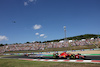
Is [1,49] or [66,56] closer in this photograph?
[66,56]

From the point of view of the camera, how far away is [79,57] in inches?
448

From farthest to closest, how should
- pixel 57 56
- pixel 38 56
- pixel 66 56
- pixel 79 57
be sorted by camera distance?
pixel 38 56 < pixel 57 56 < pixel 66 56 < pixel 79 57

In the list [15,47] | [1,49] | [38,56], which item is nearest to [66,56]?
[38,56]

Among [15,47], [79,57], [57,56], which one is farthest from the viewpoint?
[15,47]

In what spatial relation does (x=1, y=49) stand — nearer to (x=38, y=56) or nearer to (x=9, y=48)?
(x=9, y=48)

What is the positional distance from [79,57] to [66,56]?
1827mm

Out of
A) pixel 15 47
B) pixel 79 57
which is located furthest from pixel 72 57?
pixel 15 47

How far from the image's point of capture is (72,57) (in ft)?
38.4

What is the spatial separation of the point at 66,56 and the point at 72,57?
96cm

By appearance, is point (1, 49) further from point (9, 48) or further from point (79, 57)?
point (79, 57)

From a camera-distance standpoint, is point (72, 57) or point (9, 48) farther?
point (9, 48)

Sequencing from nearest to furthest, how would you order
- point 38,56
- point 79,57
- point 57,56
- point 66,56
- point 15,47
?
1. point 79,57
2. point 66,56
3. point 57,56
4. point 38,56
5. point 15,47

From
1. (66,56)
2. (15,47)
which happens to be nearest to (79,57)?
(66,56)

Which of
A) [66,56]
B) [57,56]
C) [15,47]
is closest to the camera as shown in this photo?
[66,56]
